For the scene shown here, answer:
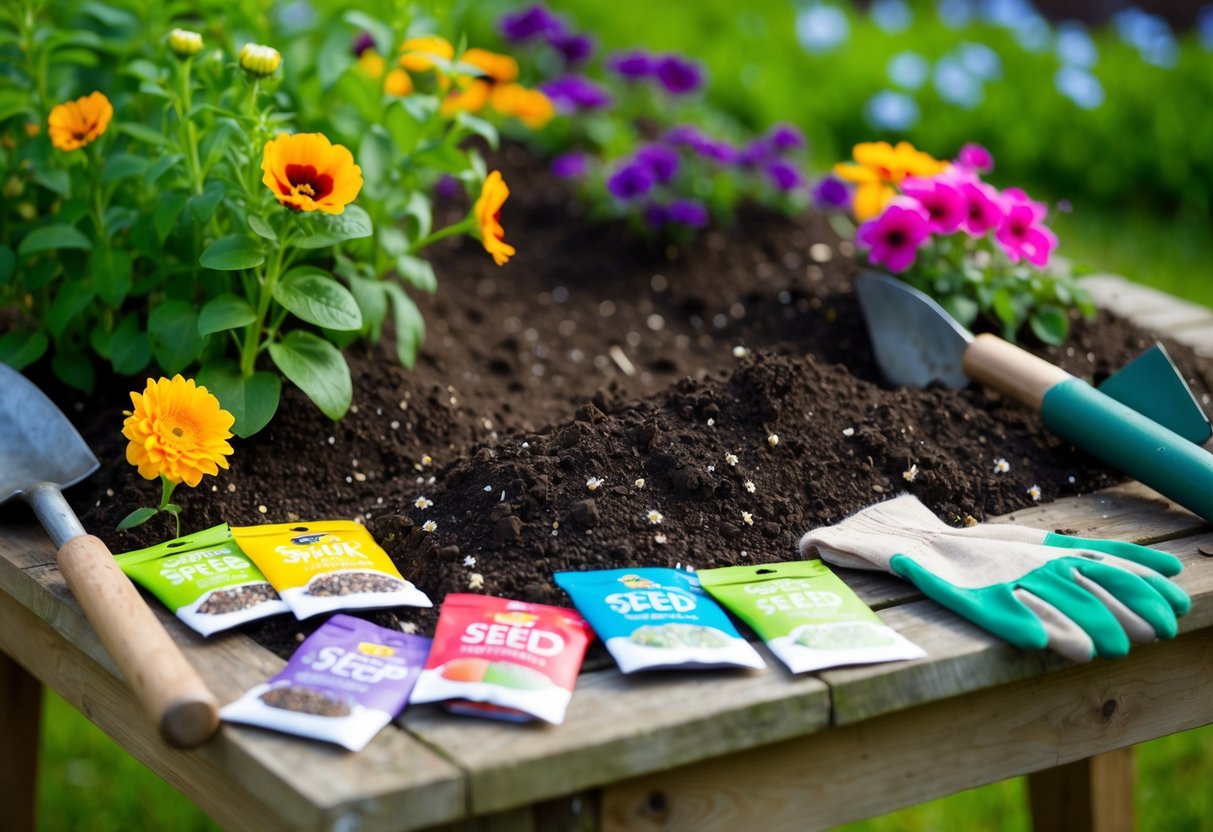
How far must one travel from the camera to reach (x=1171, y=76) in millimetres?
4547

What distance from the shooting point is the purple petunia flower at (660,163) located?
2.68 metres

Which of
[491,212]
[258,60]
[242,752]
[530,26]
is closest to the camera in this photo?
[242,752]

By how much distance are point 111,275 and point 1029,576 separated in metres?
1.30

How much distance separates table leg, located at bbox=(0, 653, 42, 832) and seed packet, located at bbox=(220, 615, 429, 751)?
972mm

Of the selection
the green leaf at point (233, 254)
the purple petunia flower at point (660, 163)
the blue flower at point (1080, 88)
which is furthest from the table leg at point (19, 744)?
the blue flower at point (1080, 88)

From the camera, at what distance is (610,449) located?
159 centimetres

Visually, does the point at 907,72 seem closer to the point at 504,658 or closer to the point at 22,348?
the point at 22,348

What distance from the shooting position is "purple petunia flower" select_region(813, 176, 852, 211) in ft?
8.81

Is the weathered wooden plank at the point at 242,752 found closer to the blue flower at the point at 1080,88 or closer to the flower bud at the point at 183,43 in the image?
the flower bud at the point at 183,43

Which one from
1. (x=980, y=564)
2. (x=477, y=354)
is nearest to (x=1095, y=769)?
(x=980, y=564)

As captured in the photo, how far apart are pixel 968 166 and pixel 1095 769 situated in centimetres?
109

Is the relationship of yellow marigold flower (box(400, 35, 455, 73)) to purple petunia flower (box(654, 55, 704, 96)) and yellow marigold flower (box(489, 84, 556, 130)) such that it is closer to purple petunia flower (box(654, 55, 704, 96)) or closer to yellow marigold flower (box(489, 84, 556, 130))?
yellow marigold flower (box(489, 84, 556, 130))

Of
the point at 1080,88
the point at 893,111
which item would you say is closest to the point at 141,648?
the point at 893,111

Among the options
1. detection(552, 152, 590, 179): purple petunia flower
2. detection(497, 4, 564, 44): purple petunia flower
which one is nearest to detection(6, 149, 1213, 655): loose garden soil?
detection(552, 152, 590, 179): purple petunia flower
